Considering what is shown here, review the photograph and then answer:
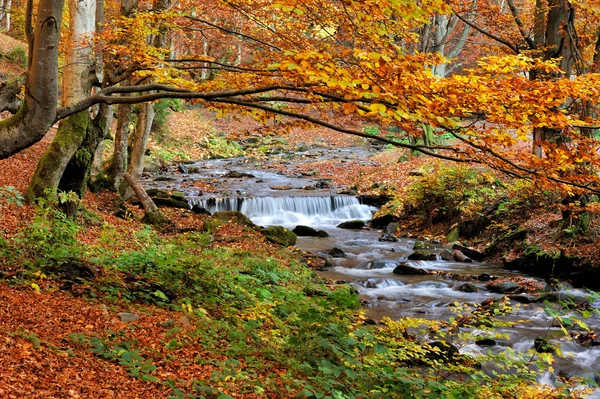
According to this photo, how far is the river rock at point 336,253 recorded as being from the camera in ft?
43.7

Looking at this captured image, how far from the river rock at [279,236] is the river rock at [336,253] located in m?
1.13

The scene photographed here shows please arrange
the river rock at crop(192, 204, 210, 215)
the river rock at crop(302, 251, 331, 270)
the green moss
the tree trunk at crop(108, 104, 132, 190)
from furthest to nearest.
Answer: the river rock at crop(192, 204, 210, 215)
the tree trunk at crop(108, 104, 132, 190)
the river rock at crop(302, 251, 331, 270)
the green moss

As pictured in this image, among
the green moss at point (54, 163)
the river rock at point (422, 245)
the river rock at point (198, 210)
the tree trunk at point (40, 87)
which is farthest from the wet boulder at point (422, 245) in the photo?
the tree trunk at point (40, 87)

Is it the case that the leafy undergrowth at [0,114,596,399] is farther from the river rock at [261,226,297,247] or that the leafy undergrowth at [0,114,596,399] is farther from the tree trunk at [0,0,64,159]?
the river rock at [261,226,297,247]

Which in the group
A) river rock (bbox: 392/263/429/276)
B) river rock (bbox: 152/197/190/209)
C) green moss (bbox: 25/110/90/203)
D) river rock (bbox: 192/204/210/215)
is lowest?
river rock (bbox: 392/263/429/276)

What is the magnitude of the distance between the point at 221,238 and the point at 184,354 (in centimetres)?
687

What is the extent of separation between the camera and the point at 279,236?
44.8 feet

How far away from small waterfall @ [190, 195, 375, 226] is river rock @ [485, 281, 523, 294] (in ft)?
25.1

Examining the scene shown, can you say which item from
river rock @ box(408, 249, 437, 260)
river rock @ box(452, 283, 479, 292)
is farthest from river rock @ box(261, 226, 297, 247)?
river rock @ box(452, 283, 479, 292)

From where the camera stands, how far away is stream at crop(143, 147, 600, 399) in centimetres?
822

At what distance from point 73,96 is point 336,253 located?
7.56m

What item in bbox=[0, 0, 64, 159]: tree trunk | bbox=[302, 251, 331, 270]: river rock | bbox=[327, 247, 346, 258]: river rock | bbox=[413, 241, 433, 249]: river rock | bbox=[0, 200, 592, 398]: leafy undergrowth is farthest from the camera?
bbox=[413, 241, 433, 249]: river rock

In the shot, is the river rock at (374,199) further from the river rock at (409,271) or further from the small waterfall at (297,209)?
the river rock at (409,271)

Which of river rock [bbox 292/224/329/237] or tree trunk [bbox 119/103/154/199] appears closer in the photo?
tree trunk [bbox 119/103/154/199]
